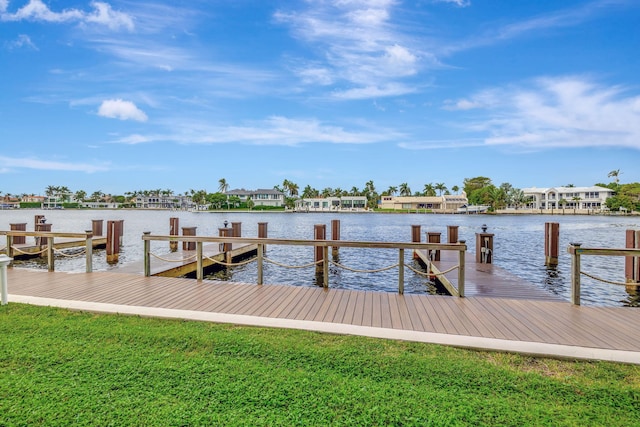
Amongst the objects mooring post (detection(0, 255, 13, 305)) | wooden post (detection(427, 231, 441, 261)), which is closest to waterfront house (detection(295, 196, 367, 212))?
wooden post (detection(427, 231, 441, 261))

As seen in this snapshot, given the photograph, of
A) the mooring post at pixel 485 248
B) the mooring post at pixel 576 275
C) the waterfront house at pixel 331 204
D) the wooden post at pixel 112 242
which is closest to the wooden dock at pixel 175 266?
the wooden post at pixel 112 242

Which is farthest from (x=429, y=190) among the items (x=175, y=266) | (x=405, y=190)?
(x=175, y=266)

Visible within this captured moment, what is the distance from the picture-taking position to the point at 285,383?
10.9ft

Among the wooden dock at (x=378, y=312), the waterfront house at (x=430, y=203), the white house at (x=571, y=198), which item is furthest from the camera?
the waterfront house at (x=430, y=203)

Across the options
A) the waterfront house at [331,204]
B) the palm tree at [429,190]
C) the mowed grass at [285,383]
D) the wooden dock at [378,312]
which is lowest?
the wooden dock at [378,312]

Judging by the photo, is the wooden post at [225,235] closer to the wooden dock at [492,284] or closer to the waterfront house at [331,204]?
the wooden dock at [492,284]

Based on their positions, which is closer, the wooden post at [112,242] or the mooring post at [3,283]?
the mooring post at [3,283]

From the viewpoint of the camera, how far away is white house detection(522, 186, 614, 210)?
329ft

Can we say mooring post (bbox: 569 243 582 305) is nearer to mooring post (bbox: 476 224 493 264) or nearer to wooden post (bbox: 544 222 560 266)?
mooring post (bbox: 476 224 493 264)

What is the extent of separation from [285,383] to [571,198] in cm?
12941

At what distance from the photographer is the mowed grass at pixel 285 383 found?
2.81 metres

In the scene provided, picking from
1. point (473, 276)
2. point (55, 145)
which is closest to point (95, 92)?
point (55, 145)

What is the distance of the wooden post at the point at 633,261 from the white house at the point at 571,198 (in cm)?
11247

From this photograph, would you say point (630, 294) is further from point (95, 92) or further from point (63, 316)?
point (95, 92)
